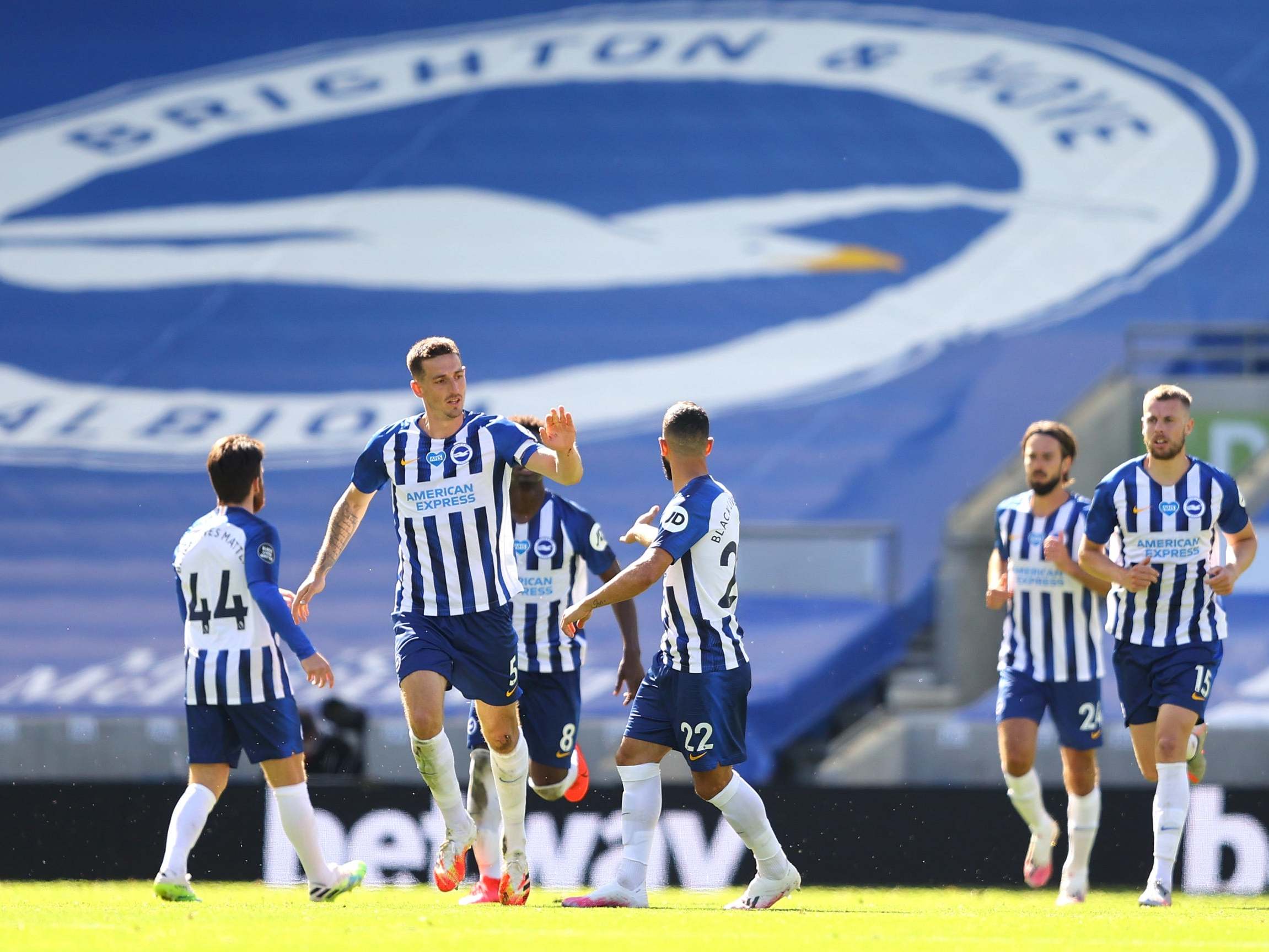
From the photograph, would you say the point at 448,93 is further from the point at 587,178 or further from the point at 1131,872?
the point at 1131,872

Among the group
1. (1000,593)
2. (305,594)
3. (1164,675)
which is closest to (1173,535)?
(1164,675)

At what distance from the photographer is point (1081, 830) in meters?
7.58

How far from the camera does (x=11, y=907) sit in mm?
6090

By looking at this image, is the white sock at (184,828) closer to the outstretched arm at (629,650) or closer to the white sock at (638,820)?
the white sock at (638,820)

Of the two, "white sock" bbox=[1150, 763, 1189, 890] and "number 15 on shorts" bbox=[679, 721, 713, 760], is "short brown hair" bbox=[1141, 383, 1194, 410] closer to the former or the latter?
"white sock" bbox=[1150, 763, 1189, 890]

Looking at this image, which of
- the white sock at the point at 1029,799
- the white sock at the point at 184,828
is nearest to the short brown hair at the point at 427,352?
the white sock at the point at 184,828

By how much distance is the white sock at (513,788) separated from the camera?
625 centimetres

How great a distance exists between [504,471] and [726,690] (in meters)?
1.13

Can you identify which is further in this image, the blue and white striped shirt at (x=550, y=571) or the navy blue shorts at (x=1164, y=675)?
the blue and white striped shirt at (x=550, y=571)

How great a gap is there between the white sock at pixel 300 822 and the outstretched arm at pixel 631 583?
1229 mm

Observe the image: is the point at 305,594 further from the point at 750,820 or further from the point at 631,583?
the point at 750,820

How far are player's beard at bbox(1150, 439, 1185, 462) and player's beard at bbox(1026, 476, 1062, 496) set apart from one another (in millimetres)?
852

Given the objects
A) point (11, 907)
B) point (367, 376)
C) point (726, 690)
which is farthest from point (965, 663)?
point (11, 907)

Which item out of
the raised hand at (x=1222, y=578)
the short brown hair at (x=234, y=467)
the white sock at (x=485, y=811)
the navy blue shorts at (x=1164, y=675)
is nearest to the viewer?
the short brown hair at (x=234, y=467)
